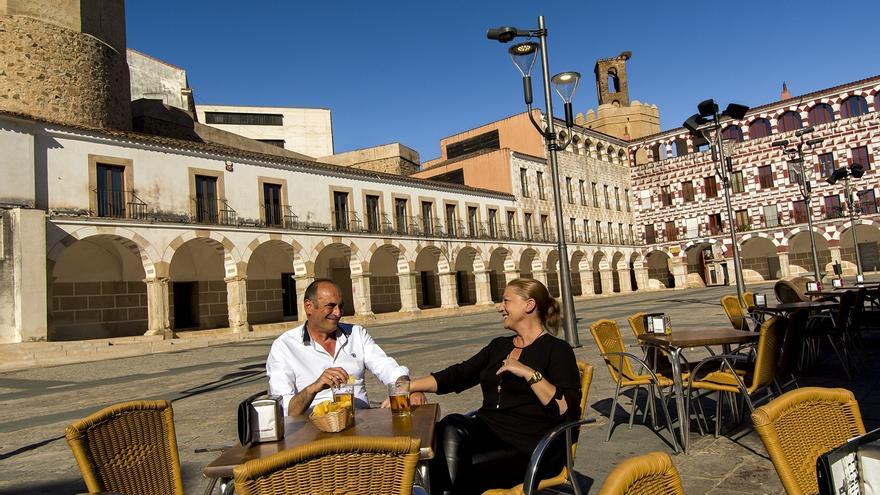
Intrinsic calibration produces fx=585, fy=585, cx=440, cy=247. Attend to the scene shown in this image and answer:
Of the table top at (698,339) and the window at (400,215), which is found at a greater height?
the window at (400,215)

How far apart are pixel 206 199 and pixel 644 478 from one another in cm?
2269

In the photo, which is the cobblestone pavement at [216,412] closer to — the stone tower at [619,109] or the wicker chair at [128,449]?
the wicker chair at [128,449]

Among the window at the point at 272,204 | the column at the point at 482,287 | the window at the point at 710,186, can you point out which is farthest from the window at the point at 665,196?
the window at the point at 272,204

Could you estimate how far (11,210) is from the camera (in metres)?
16.2

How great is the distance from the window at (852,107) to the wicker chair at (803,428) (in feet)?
146

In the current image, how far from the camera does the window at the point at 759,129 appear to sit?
40750 mm

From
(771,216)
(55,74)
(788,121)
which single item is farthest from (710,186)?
(55,74)

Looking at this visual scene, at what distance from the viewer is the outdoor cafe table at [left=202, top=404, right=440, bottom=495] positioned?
2.13 metres

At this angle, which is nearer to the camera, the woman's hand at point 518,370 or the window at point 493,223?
the woman's hand at point 518,370

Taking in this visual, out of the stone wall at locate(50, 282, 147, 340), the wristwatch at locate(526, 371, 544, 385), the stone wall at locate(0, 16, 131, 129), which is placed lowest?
the wristwatch at locate(526, 371, 544, 385)

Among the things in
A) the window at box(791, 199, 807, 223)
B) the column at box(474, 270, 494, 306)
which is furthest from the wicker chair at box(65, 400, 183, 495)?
the window at box(791, 199, 807, 223)

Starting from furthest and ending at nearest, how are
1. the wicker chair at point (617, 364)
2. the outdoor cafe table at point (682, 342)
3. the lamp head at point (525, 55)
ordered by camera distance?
the lamp head at point (525, 55) < the wicker chair at point (617, 364) < the outdoor cafe table at point (682, 342)

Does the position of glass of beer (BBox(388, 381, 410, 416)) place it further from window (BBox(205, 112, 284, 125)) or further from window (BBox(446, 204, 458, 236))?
window (BBox(205, 112, 284, 125))

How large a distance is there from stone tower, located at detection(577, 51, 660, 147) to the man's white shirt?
2002 inches
